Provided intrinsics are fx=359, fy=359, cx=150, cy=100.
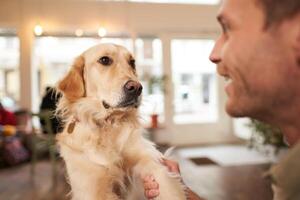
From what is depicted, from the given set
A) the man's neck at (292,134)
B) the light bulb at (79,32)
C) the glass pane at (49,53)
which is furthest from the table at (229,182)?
the light bulb at (79,32)

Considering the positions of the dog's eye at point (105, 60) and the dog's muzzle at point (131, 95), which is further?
the dog's eye at point (105, 60)

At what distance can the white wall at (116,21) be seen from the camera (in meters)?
6.26

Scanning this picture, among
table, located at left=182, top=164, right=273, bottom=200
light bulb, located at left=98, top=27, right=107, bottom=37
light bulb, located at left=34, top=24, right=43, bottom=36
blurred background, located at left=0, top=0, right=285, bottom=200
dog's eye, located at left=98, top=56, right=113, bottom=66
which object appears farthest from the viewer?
light bulb, located at left=98, top=27, right=107, bottom=37

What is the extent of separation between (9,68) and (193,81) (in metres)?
3.39

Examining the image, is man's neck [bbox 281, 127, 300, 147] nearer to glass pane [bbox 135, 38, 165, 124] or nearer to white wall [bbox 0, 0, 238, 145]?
glass pane [bbox 135, 38, 165, 124]

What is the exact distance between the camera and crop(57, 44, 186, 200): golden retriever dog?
1144 millimetres

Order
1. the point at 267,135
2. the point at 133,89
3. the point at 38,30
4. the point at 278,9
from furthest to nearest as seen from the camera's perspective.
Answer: the point at 38,30
the point at 267,135
the point at 133,89
the point at 278,9

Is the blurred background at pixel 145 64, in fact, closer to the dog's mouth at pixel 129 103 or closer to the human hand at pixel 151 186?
the dog's mouth at pixel 129 103

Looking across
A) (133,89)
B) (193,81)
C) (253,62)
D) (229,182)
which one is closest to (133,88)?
(133,89)

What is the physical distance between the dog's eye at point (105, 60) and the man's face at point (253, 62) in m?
0.95

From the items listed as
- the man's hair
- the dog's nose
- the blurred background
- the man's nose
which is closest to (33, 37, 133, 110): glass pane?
the blurred background

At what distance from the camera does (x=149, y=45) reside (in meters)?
6.86

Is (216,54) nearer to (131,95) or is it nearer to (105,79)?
(131,95)

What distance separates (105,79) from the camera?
1.46 meters
